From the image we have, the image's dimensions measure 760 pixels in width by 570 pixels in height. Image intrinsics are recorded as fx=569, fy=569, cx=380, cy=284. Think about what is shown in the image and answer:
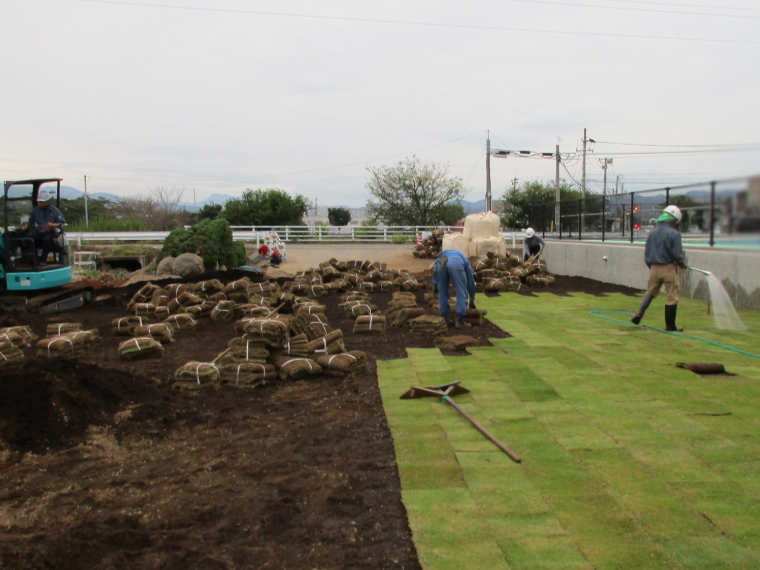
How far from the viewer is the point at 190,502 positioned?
3.91 m

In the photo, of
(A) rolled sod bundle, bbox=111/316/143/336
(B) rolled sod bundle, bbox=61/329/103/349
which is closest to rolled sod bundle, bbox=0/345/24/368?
(B) rolled sod bundle, bbox=61/329/103/349

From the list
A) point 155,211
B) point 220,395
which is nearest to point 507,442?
point 220,395

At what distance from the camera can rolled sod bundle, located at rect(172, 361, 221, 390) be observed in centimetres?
668

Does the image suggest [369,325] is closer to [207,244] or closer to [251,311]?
[251,311]

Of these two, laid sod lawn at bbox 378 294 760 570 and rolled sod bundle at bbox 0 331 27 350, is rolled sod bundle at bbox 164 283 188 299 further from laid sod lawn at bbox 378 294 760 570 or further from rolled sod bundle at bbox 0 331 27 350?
laid sod lawn at bbox 378 294 760 570

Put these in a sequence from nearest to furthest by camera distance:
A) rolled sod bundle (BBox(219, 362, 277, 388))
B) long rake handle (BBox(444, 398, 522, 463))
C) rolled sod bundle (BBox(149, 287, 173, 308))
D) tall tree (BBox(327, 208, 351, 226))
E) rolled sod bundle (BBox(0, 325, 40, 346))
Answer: long rake handle (BBox(444, 398, 522, 463)) < rolled sod bundle (BBox(219, 362, 277, 388)) < rolled sod bundle (BBox(0, 325, 40, 346)) < rolled sod bundle (BBox(149, 287, 173, 308)) < tall tree (BBox(327, 208, 351, 226))

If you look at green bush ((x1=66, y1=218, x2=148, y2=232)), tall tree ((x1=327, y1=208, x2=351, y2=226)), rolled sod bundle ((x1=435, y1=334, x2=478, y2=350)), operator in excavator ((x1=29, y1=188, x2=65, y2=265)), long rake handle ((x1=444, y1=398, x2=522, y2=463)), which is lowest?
long rake handle ((x1=444, y1=398, x2=522, y2=463))

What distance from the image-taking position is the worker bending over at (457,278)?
962 centimetres

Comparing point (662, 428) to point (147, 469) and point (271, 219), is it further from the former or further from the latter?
point (271, 219)

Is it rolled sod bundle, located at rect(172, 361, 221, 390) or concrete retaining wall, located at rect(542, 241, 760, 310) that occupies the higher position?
concrete retaining wall, located at rect(542, 241, 760, 310)

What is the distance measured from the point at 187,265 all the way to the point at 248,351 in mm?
12708

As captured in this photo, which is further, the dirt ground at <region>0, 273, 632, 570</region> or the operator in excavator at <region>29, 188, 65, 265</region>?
the operator in excavator at <region>29, 188, 65, 265</region>

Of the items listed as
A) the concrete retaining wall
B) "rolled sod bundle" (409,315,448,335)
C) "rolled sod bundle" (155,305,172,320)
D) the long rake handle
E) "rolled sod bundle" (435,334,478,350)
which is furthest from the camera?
"rolled sod bundle" (155,305,172,320)

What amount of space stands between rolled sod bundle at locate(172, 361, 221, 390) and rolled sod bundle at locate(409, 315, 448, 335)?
3.88 metres
